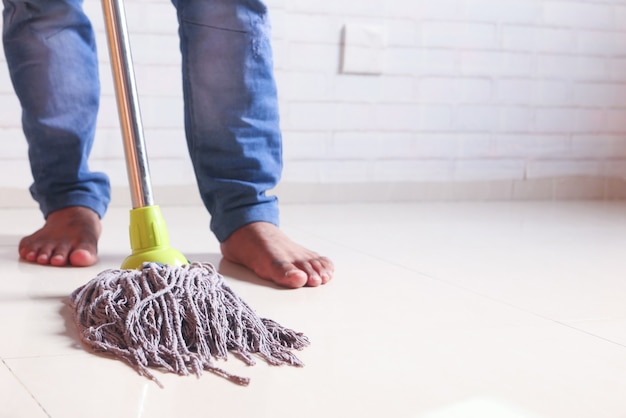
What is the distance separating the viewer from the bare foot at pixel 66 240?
1455 mm

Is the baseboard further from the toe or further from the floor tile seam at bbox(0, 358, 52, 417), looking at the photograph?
the floor tile seam at bbox(0, 358, 52, 417)

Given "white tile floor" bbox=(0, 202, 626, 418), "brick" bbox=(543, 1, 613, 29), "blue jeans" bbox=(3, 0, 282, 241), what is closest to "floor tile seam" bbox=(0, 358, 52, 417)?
"white tile floor" bbox=(0, 202, 626, 418)

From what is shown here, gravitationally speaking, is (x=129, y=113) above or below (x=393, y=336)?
above

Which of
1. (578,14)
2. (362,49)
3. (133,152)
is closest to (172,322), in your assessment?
(133,152)

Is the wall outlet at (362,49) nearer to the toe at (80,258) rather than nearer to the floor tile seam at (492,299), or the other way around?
the floor tile seam at (492,299)

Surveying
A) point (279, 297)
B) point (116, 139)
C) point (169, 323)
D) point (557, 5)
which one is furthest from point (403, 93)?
Answer: point (169, 323)

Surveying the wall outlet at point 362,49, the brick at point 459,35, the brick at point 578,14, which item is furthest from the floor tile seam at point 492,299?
the brick at point 578,14

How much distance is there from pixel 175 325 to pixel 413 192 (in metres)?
1.69

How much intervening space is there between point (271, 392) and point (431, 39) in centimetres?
187

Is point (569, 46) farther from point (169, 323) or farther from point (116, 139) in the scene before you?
point (169, 323)

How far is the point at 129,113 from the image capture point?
1217 mm

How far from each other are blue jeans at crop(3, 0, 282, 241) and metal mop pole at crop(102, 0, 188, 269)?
10.1 inches

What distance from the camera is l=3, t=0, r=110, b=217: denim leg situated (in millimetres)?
1574

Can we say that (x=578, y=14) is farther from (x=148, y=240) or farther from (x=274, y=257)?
(x=148, y=240)
